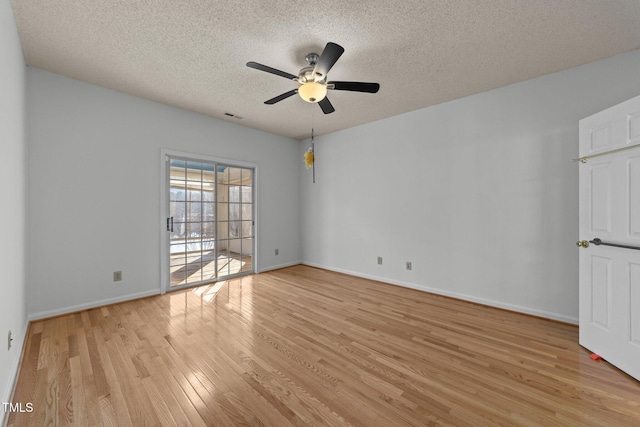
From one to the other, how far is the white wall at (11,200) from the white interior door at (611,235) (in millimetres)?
4181

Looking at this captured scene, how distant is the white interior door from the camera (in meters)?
1.93

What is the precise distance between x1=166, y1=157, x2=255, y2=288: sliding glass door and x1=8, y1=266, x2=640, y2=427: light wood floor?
1.02m

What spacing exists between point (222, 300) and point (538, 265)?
3.96 meters

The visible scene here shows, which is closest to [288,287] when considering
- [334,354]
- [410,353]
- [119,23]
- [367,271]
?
[367,271]

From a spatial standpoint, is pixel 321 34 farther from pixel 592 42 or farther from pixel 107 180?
pixel 107 180

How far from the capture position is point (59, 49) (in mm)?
2469

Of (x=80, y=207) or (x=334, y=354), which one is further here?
(x=80, y=207)

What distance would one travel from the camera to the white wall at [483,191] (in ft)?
9.09

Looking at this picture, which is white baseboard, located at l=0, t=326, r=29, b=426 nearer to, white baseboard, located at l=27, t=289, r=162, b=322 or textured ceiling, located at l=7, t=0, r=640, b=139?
white baseboard, located at l=27, t=289, r=162, b=322

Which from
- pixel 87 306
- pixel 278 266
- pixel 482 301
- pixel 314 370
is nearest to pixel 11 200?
pixel 87 306

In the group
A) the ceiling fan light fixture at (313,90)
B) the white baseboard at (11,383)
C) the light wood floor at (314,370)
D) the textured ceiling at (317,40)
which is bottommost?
the light wood floor at (314,370)

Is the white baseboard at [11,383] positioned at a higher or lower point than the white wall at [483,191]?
lower

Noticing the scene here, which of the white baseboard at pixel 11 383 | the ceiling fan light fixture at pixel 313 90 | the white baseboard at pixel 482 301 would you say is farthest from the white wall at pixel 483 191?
the white baseboard at pixel 11 383

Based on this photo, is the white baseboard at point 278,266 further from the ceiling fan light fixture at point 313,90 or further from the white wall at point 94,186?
the ceiling fan light fixture at point 313,90
